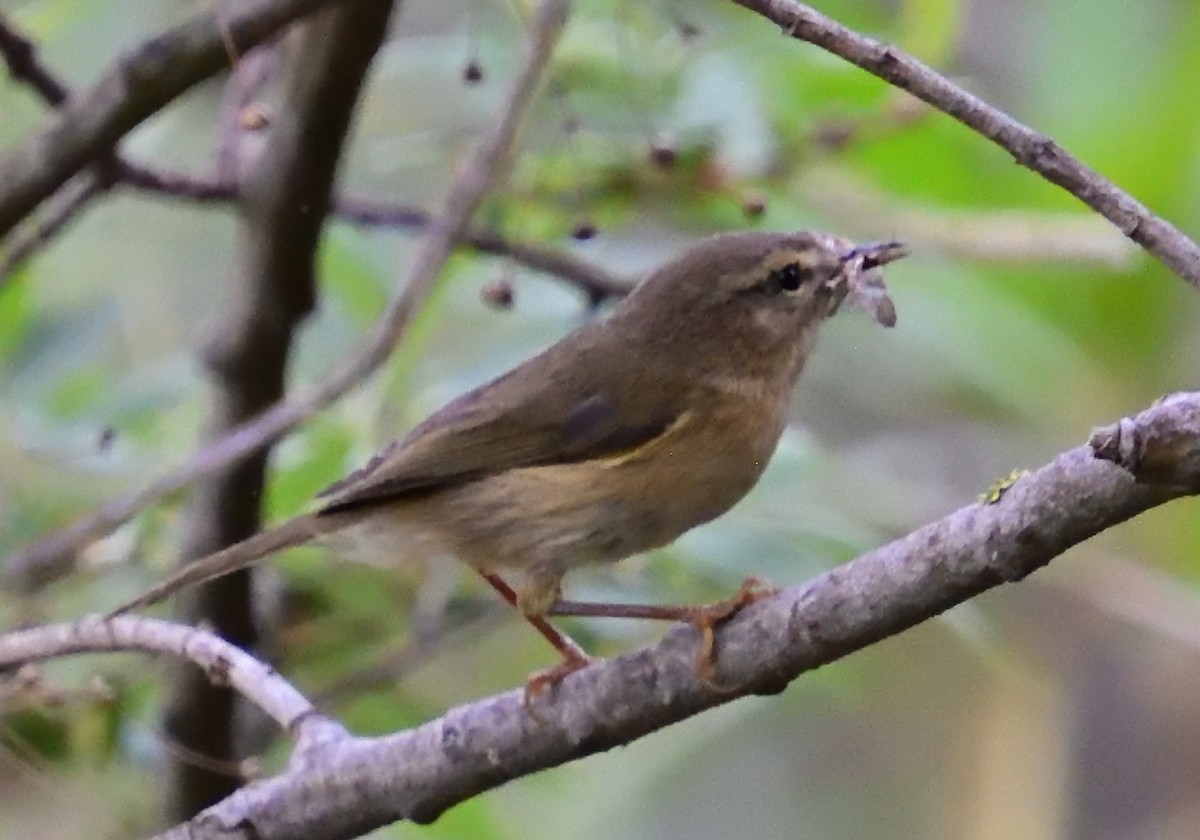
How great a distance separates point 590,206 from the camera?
11.4 ft

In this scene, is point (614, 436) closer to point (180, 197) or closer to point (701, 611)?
point (701, 611)

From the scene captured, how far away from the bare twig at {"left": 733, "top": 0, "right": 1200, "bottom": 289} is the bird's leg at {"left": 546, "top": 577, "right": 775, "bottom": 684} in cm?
62

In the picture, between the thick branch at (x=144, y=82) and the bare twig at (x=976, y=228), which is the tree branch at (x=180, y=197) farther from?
the bare twig at (x=976, y=228)

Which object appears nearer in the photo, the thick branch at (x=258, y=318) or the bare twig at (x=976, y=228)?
the thick branch at (x=258, y=318)

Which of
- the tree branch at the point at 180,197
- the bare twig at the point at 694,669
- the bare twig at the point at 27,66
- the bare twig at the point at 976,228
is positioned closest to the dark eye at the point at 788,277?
the bare twig at the point at 976,228

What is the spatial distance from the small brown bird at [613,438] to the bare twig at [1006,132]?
915 millimetres

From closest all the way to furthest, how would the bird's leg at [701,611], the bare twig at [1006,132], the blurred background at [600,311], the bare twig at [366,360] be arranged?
1. the bare twig at [1006,132]
2. the bird's leg at [701,611]
3. the bare twig at [366,360]
4. the blurred background at [600,311]

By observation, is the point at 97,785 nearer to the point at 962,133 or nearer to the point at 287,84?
the point at 287,84

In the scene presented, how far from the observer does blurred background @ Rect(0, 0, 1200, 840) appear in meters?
3.27

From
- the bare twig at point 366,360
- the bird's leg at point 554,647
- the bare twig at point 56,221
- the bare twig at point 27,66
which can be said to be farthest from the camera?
the bare twig at point 56,221

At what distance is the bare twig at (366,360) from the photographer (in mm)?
2908

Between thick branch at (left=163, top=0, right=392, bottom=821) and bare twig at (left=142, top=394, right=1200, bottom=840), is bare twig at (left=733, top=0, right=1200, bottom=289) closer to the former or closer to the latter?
bare twig at (left=142, top=394, right=1200, bottom=840)

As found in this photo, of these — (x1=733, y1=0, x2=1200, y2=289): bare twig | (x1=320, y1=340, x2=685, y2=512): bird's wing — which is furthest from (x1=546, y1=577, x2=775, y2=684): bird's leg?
(x1=733, y1=0, x2=1200, y2=289): bare twig

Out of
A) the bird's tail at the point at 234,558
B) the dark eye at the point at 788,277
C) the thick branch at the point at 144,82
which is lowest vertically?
the bird's tail at the point at 234,558
